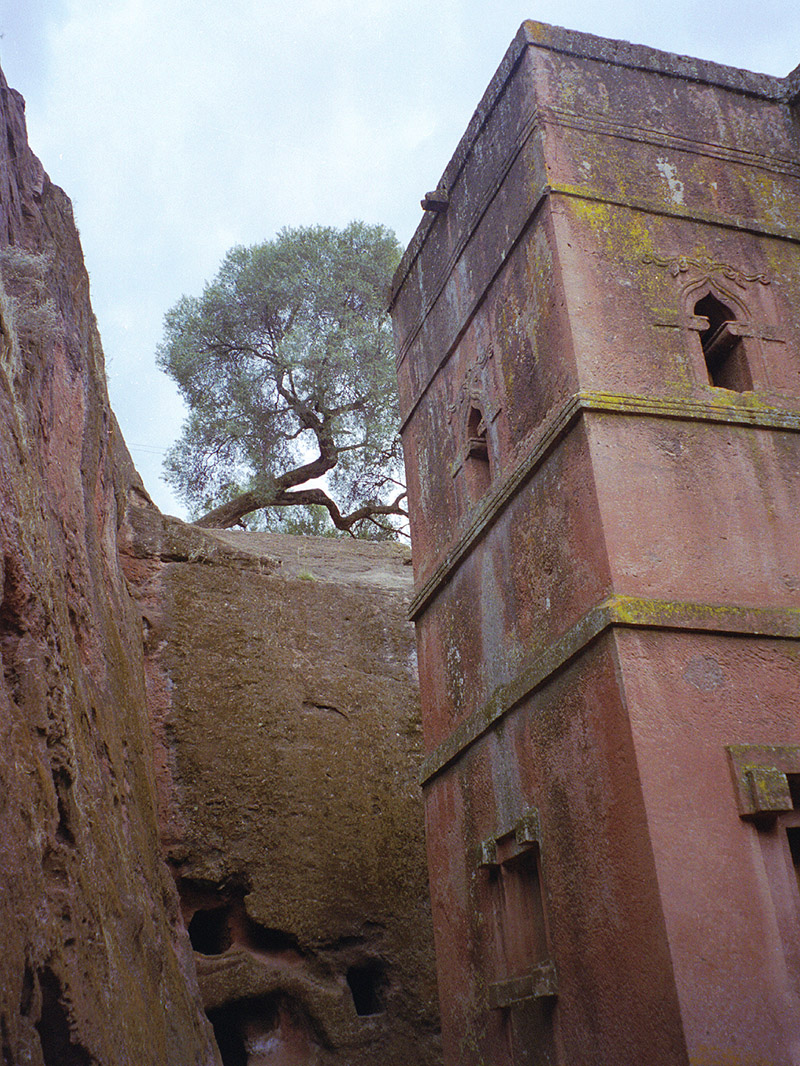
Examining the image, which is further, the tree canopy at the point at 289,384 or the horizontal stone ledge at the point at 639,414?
the tree canopy at the point at 289,384

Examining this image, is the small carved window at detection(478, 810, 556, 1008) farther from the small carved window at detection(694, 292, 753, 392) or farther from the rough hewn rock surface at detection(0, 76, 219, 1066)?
the small carved window at detection(694, 292, 753, 392)

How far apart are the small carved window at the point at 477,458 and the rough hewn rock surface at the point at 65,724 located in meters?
2.64

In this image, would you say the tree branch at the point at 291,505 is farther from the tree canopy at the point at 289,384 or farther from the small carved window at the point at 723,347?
the small carved window at the point at 723,347

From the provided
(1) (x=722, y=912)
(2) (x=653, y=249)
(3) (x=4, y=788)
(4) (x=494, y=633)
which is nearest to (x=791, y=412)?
(2) (x=653, y=249)

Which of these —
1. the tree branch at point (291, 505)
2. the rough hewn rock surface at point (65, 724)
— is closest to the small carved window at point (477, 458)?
the rough hewn rock surface at point (65, 724)

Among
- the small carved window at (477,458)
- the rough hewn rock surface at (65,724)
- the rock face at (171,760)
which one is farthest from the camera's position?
the small carved window at (477,458)

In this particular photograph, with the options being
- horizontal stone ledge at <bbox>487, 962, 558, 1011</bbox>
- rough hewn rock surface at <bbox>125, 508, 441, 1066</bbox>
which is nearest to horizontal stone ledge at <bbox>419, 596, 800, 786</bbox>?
horizontal stone ledge at <bbox>487, 962, 558, 1011</bbox>

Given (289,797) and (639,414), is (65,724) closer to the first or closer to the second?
(639,414)

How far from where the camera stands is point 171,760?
29.1 feet

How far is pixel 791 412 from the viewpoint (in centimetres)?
620

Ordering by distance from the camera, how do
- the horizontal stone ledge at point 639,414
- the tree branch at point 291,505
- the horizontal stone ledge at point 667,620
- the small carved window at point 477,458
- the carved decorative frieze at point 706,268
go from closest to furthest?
1. the horizontal stone ledge at point 667,620
2. the horizontal stone ledge at point 639,414
3. the carved decorative frieze at point 706,268
4. the small carved window at point 477,458
5. the tree branch at point 291,505

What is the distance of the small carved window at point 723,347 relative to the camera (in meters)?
6.46

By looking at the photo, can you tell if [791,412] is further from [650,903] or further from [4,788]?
[4,788]

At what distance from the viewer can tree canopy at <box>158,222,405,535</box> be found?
1661 centimetres
